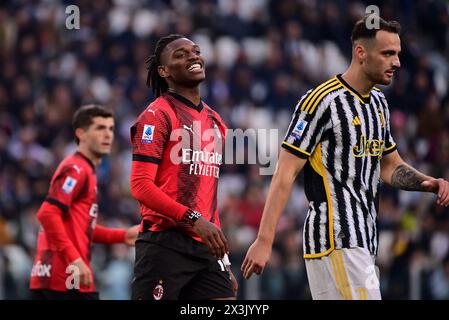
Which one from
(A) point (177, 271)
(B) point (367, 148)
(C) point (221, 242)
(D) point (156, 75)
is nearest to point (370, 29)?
(B) point (367, 148)

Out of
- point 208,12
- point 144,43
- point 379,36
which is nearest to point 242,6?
point 208,12

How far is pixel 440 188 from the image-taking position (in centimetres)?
587

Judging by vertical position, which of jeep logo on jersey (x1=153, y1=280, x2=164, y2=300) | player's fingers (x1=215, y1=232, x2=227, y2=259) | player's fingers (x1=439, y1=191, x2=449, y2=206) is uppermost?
player's fingers (x1=439, y1=191, x2=449, y2=206)

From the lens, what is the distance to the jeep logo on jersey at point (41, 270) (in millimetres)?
7695

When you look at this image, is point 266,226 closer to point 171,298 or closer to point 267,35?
point 171,298

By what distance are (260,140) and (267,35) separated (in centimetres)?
288

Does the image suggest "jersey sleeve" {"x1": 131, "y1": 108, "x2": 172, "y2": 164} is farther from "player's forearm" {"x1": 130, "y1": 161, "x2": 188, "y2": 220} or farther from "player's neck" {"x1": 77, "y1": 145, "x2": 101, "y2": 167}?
"player's neck" {"x1": 77, "y1": 145, "x2": 101, "y2": 167}

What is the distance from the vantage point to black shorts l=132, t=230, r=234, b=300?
19.8 ft

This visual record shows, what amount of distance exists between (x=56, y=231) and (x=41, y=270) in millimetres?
456

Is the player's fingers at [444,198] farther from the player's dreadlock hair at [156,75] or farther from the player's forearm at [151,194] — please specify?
the player's dreadlock hair at [156,75]

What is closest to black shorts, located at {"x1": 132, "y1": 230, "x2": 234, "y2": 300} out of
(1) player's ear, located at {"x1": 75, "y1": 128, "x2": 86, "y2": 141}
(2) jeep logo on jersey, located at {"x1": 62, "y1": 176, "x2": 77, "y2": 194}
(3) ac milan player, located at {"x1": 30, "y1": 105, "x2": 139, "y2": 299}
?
(3) ac milan player, located at {"x1": 30, "y1": 105, "x2": 139, "y2": 299}

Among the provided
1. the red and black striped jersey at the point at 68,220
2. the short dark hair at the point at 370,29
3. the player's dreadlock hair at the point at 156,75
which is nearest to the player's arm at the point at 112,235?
the red and black striped jersey at the point at 68,220

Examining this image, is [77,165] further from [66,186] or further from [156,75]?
[156,75]
